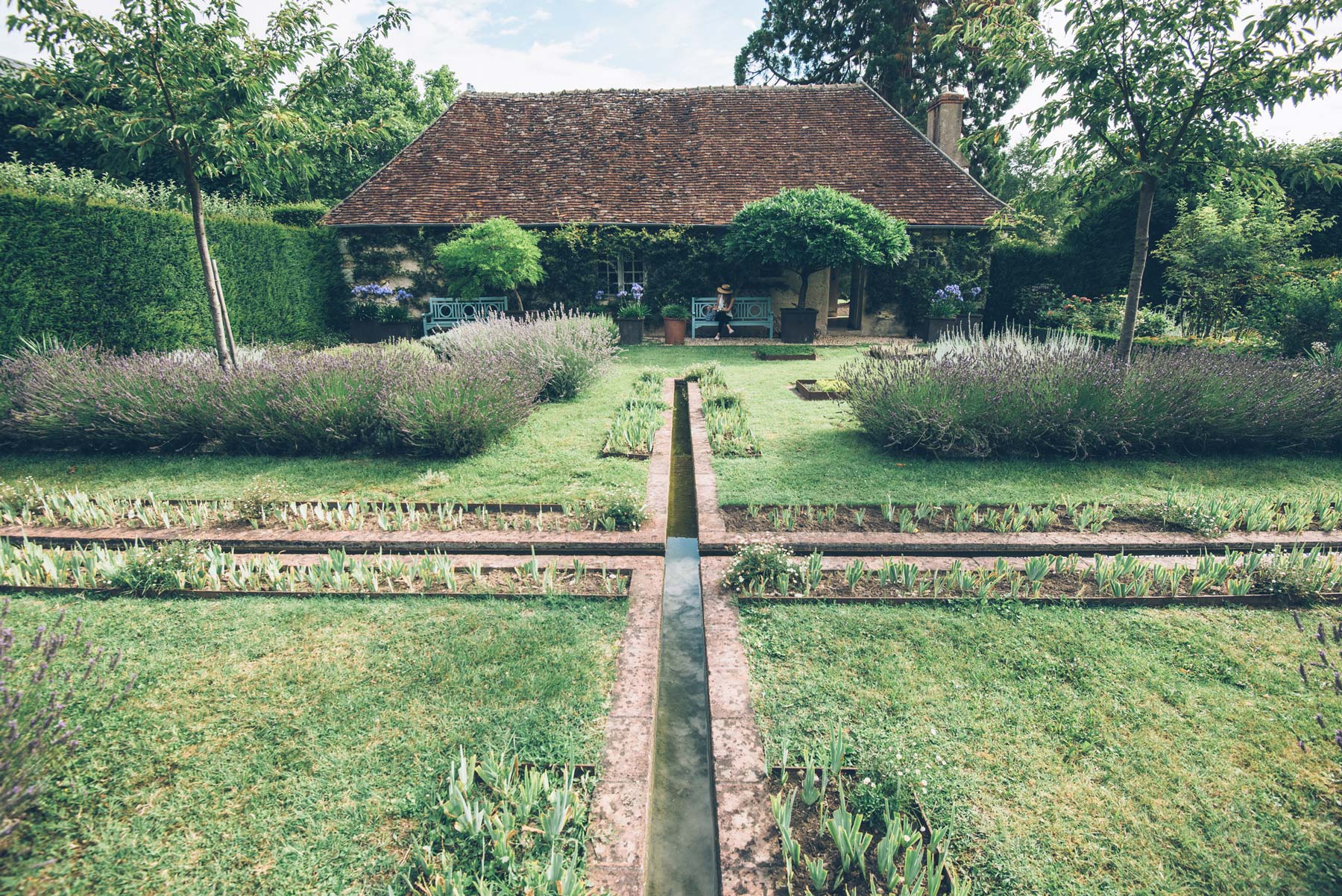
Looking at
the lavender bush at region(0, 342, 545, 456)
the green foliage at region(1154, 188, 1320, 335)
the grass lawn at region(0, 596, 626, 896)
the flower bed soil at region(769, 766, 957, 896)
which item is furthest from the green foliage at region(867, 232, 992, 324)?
the flower bed soil at region(769, 766, 957, 896)

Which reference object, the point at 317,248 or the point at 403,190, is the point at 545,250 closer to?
the point at 403,190

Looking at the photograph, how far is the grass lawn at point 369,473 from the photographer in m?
5.40

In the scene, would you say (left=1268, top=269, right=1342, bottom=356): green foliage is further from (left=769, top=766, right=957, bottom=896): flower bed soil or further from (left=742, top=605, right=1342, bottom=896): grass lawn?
(left=769, top=766, right=957, bottom=896): flower bed soil

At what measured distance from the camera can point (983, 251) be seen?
677 inches

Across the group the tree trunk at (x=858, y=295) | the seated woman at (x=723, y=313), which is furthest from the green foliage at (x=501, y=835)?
the tree trunk at (x=858, y=295)

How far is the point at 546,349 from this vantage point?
30.7ft

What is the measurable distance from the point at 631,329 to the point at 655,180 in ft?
15.4

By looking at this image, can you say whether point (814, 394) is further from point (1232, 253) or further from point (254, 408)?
point (1232, 253)

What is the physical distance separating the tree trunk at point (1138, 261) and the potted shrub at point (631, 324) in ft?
36.7

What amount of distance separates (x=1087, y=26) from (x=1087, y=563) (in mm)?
5884

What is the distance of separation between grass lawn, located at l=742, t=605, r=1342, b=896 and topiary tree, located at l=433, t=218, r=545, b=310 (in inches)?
522

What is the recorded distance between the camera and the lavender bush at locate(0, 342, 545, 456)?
6355 millimetres

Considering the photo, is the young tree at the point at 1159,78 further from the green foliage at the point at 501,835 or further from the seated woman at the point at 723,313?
the seated woman at the point at 723,313

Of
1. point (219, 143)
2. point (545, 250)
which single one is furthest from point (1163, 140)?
point (545, 250)
